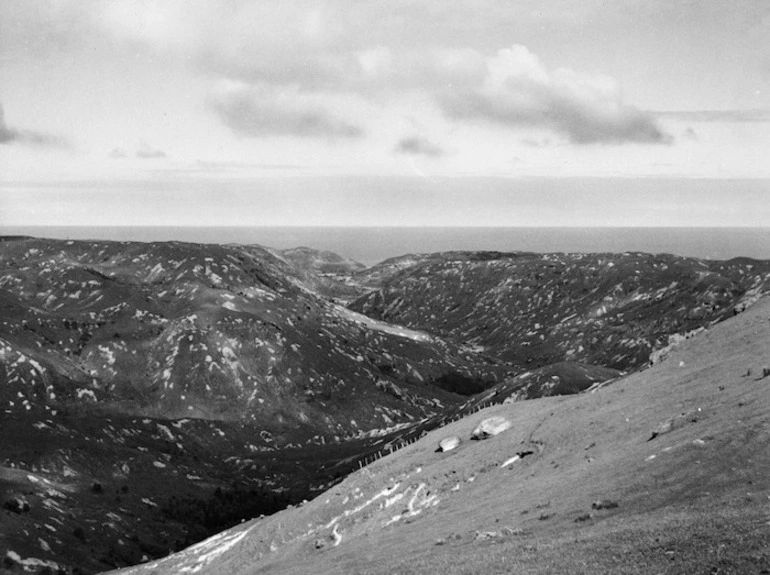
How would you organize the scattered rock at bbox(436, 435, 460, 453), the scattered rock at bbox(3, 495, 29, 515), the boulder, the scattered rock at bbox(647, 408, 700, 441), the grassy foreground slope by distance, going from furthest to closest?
the scattered rock at bbox(3, 495, 29, 515) < the scattered rock at bbox(436, 435, 460, 453) < the boulder < the scattered rock at bbox(647, 408, 700, 441) < the grassy foreground slope

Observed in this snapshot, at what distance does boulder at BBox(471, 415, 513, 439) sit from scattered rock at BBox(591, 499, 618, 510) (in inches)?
1309

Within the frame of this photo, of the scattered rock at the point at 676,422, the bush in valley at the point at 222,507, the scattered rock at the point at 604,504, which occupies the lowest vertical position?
the bush in valley at the point at 222,507

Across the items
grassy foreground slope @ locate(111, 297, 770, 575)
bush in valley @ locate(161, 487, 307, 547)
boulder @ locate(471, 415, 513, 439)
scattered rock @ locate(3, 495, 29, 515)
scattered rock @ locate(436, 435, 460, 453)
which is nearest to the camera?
grassy foreground slope @ locate(111, 297, 770, 575)

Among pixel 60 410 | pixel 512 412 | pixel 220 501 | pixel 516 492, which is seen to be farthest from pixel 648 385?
pixel 60 410

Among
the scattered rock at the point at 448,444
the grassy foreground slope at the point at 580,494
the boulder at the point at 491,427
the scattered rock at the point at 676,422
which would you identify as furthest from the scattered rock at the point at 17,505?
the scattered rock at the point at 676,422

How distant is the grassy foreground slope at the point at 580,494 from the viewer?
3056cm

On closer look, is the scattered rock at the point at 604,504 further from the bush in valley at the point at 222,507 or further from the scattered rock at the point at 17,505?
the scattered rock at the point at 17,505

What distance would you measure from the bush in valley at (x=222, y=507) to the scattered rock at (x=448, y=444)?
5952cm

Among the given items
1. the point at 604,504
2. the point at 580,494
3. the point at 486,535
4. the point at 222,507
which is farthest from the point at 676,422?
the point at 222,507

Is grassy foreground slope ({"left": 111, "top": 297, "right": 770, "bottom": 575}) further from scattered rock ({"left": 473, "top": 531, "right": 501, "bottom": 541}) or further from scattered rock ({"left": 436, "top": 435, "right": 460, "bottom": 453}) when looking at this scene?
scattered rock ({"left": 436, "top": 435, "right": 460, "bottom": 453})

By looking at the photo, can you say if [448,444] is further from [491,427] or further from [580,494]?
[580,494]

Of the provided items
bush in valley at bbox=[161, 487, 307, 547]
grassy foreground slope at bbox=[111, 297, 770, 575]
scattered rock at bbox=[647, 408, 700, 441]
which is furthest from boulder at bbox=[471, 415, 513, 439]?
bush in valley at bbox=[161, 487, 307, 547]

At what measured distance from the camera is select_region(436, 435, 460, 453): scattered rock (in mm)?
74750

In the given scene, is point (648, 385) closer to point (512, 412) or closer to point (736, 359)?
point (736, 359)
